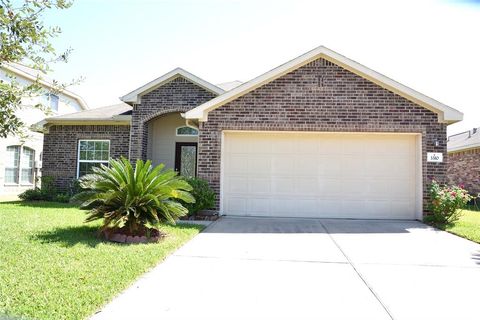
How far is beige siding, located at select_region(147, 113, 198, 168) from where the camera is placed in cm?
1445

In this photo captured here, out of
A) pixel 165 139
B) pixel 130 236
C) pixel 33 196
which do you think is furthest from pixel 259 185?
pixel 33 196

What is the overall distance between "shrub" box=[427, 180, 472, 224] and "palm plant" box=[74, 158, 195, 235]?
682 centimetres

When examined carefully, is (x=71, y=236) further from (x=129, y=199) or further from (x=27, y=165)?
(x=27, y=165)

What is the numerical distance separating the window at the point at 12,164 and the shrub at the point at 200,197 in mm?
14506

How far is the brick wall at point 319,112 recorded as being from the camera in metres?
10.3

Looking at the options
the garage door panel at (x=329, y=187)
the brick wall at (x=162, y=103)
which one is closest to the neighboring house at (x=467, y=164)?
the garage door panel at (x=329, y=187)

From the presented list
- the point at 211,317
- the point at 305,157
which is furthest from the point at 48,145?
the point at 211,317

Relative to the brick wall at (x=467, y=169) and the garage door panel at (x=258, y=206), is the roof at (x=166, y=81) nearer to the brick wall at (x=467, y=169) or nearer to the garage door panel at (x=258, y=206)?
the garage door panel at (x=258, y=206)

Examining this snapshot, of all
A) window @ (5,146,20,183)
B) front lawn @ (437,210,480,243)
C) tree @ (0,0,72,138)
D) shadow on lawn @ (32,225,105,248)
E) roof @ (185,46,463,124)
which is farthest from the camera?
window @ (5,146,20,183)

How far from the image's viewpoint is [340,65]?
1059cm

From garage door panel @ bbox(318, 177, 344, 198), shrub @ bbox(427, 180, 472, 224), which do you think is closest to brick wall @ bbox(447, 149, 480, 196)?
shrub @ bbox(427, 180, 472, 224)

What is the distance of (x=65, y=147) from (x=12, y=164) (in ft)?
24.4

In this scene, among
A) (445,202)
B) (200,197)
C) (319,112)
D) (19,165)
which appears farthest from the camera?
(19,165)

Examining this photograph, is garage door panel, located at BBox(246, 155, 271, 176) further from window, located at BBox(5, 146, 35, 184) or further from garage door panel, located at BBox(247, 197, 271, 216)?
window, located at BBox(5, 146, 35, 184)
